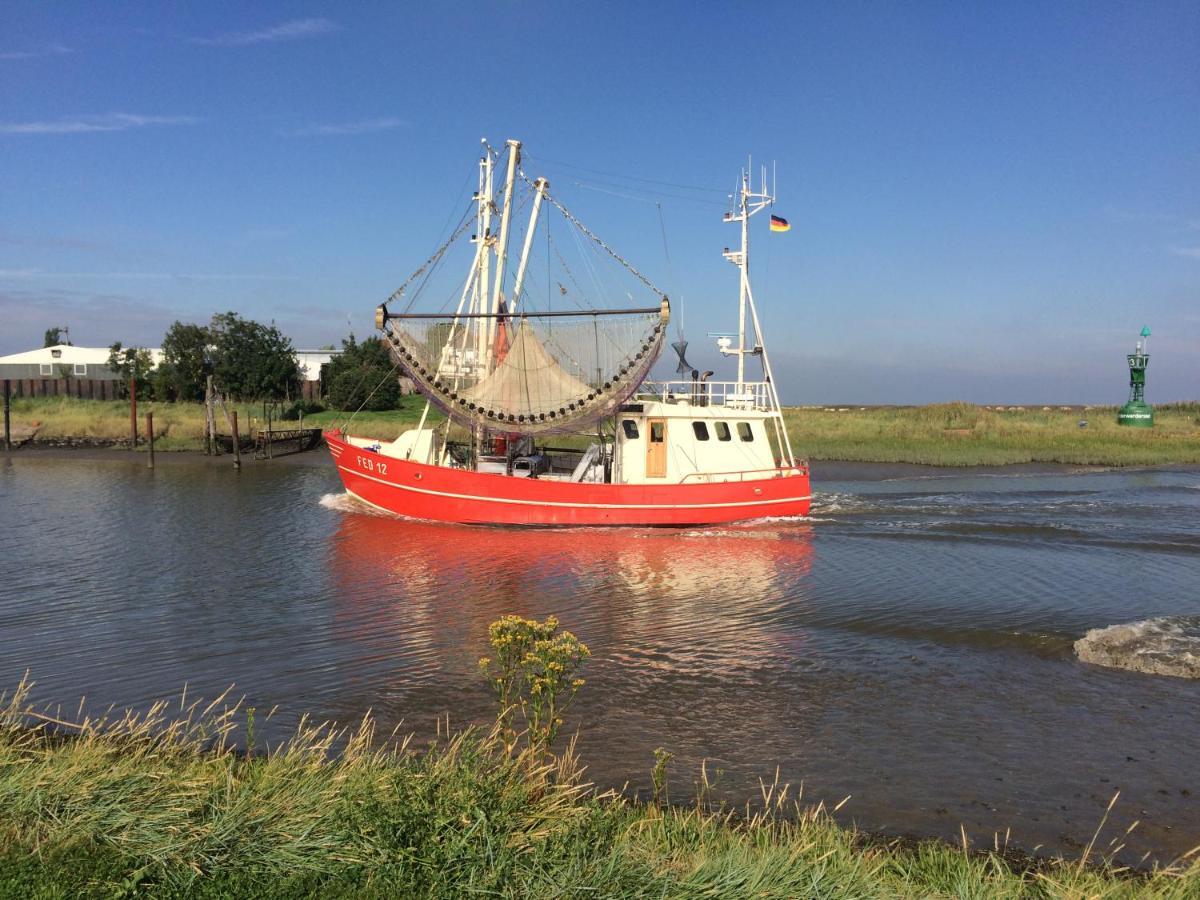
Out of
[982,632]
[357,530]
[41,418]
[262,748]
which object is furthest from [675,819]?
[41,418]

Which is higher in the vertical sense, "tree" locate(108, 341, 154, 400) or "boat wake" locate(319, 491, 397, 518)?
"tree" locate(108, 341, 154, 400)

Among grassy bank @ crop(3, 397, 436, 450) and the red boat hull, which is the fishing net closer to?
the red boat hull

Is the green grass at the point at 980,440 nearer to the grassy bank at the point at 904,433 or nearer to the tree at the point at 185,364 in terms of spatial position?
the grassy bank at the point at 904,433

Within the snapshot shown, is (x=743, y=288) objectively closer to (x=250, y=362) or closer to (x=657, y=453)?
(x=657, y=453)

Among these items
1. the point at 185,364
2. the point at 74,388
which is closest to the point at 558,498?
the point at 185,364

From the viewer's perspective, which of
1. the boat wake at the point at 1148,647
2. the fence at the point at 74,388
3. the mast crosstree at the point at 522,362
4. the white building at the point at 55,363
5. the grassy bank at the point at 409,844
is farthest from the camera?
the white building at the point at 55,363

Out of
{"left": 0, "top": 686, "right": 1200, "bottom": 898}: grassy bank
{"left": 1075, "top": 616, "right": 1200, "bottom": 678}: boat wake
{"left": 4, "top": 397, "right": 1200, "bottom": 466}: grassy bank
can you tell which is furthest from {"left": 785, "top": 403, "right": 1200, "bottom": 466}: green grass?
{"left": 0, "top": 686, "right": 1200, "bottom": 898}: grassy bank

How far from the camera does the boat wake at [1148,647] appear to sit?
1327 centimetres

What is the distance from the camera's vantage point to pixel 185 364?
6425 cm

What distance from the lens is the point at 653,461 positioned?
2708cm

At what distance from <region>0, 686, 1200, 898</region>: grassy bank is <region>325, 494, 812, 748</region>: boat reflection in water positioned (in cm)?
336

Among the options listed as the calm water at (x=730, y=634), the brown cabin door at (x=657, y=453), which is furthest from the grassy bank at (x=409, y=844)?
the brown cabin door at (x=657, y=453)

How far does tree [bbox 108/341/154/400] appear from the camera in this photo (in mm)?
66188

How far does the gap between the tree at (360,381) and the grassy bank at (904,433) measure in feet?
3.78
